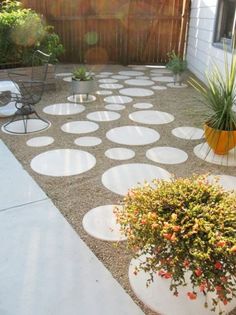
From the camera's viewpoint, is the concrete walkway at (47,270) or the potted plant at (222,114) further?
the potted plant at (222,114)

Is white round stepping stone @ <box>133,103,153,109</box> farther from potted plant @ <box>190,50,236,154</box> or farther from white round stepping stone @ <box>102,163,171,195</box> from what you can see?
white round stepping stone @ <box>102,163,171,195</box>

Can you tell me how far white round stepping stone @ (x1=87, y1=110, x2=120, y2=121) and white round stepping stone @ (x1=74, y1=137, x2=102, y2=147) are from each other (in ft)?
2.21

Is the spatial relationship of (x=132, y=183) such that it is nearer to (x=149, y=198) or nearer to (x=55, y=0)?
(x=149, y=198)

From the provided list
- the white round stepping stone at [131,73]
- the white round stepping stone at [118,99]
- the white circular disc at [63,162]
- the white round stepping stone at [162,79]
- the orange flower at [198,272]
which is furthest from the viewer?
the white round stepping stone at [131,73]

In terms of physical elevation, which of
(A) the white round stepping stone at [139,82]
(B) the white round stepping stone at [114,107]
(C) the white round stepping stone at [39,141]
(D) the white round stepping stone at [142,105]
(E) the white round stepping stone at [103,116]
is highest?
(A) the white round stepping stone at [139,82]

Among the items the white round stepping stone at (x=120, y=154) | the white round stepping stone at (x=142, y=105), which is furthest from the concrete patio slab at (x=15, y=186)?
the white round stepping stone at (x=142, y=105)

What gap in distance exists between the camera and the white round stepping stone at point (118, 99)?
482 centimetres

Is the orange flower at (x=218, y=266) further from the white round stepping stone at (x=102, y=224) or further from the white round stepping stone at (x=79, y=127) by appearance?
the white round stepping stone at (x=79, y=127)

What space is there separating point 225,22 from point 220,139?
3.12m

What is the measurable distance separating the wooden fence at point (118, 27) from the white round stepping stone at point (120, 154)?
5.21m

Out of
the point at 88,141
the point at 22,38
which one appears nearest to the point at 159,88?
the point at 22,38

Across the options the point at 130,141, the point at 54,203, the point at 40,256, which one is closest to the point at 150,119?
the point at 130,141

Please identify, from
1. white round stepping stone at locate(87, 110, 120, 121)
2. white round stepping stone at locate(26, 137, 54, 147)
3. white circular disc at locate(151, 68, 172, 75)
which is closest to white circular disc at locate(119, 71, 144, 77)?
white circular disc at locate(151, 68, 172, 75)

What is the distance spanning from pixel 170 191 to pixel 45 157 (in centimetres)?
186
